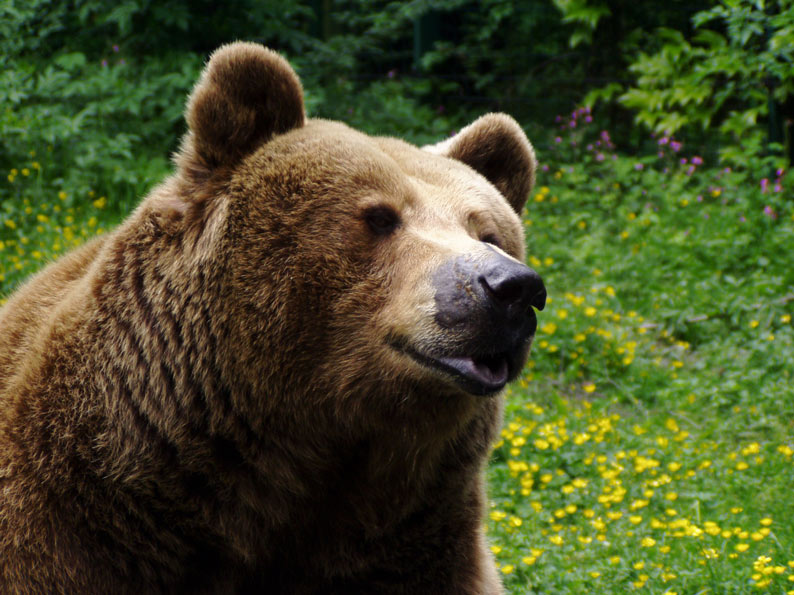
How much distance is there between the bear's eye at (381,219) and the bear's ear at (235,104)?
406 mm

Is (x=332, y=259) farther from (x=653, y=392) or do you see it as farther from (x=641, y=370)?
(x=641, y=370)

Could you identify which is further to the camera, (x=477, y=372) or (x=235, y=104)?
A: (x=235, y=104)

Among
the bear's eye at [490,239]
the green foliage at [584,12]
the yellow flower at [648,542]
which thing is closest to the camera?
the bear's eye at [490,239]

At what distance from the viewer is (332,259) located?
8.98 feet

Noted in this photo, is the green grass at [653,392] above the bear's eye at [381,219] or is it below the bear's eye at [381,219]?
below

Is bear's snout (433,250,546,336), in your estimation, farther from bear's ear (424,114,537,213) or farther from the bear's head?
bear's ear (424,114,537,213)

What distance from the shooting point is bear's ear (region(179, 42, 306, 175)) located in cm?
283

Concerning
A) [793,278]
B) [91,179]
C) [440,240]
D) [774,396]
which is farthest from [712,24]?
[440,240]

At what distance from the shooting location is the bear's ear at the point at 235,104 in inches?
112

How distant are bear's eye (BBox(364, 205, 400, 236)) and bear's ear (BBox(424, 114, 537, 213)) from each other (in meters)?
0.69

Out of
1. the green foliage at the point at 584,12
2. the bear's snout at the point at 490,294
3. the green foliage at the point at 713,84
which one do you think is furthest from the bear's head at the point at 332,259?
the green foliage at the point at 584,12

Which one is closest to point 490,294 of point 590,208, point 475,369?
point 475,369

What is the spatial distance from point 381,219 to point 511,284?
0.51m

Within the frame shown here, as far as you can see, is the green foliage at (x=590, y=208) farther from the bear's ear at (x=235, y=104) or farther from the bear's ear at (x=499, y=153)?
the bear's ear at (x=235, y=104)
